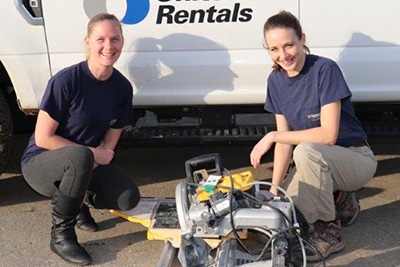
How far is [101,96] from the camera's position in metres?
3.14

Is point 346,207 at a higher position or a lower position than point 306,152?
lower

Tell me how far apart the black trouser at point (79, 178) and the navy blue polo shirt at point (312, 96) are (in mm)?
881

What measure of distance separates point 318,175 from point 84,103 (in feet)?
4.00

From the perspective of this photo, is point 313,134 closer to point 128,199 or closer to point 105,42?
point 128,199

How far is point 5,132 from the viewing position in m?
3.51

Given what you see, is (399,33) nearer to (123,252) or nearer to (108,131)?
(108,131)

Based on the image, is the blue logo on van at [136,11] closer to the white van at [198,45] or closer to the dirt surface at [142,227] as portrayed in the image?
the white van at [198,45]

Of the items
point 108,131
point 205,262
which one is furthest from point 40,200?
point 205,262

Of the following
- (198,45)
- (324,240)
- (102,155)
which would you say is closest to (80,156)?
(102,155)

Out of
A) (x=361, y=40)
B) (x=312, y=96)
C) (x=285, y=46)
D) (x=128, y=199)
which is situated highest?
(x=285, y=46)

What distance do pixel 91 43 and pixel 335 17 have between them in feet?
4.31

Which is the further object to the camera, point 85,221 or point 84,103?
point 85,221

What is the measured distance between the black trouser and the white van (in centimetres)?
52

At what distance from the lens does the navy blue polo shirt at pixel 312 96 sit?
9.63 feet
